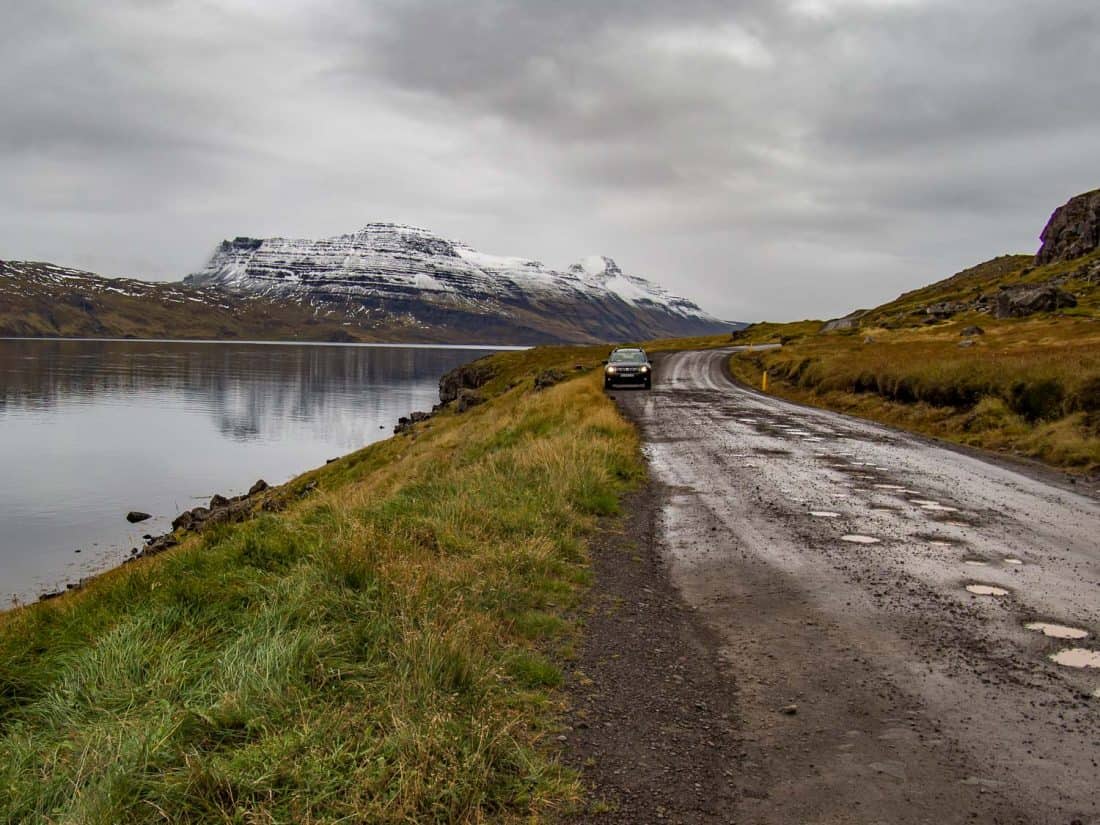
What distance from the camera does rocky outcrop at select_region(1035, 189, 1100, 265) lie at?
346 ft

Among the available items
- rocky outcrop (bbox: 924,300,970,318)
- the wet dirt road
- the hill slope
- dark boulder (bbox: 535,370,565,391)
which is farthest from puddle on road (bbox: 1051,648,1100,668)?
rocky outcrop (bbox: 924,300,970,318)

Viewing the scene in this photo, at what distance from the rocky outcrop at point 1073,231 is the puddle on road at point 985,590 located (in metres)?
121

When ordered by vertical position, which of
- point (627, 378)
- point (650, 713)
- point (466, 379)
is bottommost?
point (466, 379)

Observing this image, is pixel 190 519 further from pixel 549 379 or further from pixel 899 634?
pixel 899 634

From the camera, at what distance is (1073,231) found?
109125 millimetres

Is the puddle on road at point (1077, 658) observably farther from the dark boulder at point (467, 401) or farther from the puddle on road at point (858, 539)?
the dark boulder at point (467, 401)

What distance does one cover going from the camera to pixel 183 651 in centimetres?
523

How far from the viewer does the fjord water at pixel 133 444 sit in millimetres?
24578

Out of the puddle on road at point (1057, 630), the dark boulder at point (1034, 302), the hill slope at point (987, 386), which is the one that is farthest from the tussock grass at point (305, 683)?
the dark boulder at point (1034, 302)


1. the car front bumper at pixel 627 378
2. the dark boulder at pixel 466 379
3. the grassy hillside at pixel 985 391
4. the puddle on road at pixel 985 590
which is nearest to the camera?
the puddle on road at pixel 985 590

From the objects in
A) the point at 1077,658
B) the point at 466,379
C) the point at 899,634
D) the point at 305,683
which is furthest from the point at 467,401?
the point at 305,683

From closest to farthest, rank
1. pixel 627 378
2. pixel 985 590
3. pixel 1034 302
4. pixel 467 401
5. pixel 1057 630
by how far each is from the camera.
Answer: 1. pixel 1057 630
2. pixel 985 590
3. pixel 627 378
4. pixel 467 401
5. pixel 1034 302

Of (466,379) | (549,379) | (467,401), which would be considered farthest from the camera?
(466,379)

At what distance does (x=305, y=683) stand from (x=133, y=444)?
46198mm
